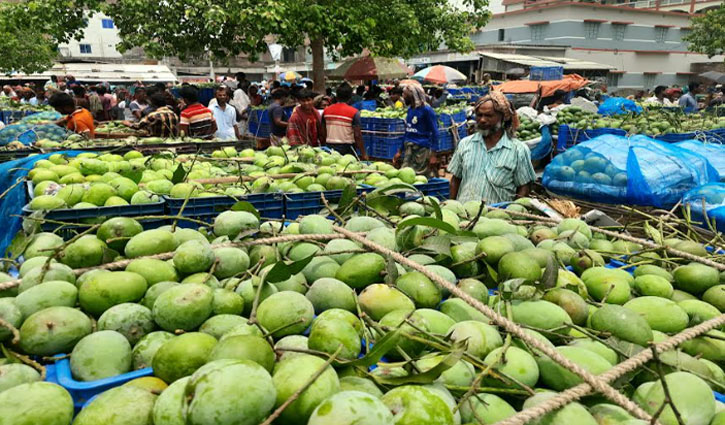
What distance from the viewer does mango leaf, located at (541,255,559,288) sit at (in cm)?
169

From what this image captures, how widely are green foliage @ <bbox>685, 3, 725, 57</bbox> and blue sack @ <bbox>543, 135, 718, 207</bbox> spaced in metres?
31.5

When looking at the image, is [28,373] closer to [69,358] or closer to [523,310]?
[69,358]

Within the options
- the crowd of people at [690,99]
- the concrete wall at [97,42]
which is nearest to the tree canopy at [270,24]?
the crowd of people at [690,99]

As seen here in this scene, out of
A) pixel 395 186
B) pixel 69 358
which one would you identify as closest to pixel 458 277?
pixel 395 186

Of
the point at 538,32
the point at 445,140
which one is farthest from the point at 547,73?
the point at 538,32

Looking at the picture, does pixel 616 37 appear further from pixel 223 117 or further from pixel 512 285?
pixel 512 285

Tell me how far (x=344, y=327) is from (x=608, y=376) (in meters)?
0.70

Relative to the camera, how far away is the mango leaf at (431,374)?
111 centimetres

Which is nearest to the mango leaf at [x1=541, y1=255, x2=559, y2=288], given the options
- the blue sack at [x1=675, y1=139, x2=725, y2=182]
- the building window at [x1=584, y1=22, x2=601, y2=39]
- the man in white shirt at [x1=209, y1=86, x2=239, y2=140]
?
the blue sack at [x1=675, y1=139, x2=725, y2=182]

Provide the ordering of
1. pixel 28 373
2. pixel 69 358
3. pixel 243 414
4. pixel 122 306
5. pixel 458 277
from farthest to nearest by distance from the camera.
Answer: pixel 458 277, pixel 122 306, pixel 69 358, pixel 28 373, pixel 243 414

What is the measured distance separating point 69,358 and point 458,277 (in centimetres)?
139

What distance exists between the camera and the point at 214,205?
304cm

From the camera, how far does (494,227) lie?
7.36ft

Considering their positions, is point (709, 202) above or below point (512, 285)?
below
